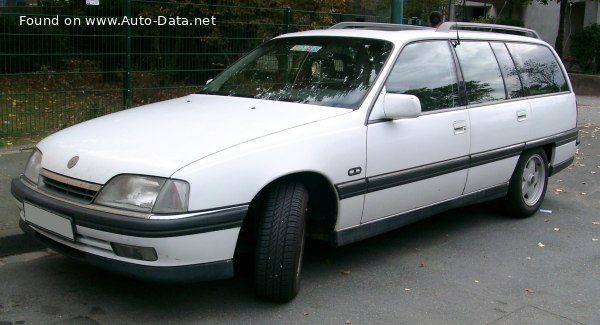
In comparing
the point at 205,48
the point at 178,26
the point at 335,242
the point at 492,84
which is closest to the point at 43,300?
the point at 335,242

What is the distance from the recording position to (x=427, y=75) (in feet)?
16.7

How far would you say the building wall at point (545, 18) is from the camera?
25516 mm

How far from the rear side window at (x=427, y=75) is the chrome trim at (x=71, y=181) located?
2155 millimetres

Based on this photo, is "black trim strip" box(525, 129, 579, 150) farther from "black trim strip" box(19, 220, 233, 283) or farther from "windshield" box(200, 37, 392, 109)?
"black trim strip" box(19, 220, 233, 283)

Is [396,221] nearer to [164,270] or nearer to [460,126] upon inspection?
[460,126]

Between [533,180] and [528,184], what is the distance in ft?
0.34

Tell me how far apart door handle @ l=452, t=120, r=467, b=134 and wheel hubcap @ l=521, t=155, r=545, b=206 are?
1325 mm

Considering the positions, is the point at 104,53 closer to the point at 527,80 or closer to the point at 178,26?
the point at 178,26

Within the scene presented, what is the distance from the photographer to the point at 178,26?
9625 mm

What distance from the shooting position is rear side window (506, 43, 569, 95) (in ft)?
20.2

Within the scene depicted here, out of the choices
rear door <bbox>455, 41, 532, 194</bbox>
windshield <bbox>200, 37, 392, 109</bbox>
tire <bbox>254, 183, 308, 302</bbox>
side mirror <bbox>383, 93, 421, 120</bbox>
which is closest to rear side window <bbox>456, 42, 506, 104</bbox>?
rear door <bbox>455, 41, 532, 194</bbox>

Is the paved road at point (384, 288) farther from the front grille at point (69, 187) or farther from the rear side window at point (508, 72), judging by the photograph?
the rear side window at point (508, 72)

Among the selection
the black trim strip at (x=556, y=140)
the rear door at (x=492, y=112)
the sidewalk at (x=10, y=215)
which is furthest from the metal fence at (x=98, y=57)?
the black trim strip at (x=556, y=140)

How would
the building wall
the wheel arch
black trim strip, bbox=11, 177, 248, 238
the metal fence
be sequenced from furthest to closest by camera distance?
the building wall → the metal fence → the wheel arch → black trim strip, bbox=11, 177, 248, 238
